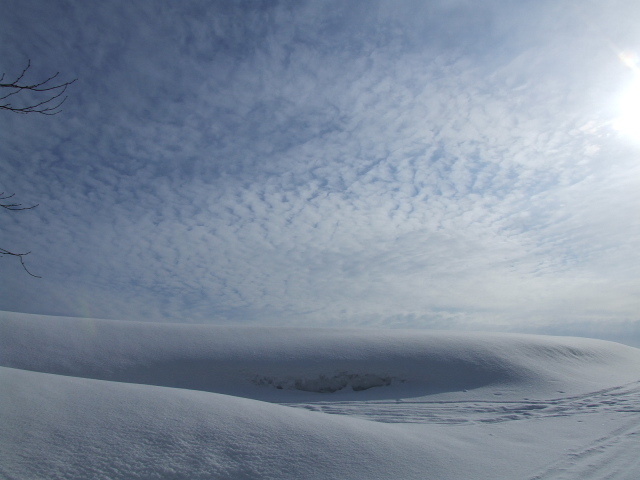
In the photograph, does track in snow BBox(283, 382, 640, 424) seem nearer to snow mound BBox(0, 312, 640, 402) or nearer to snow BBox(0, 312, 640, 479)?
snow BBox(0, 312, 640, 479)

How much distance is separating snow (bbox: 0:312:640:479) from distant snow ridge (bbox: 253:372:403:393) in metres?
0.03

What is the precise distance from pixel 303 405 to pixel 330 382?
246cm

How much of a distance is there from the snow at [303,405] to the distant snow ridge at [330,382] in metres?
0.03

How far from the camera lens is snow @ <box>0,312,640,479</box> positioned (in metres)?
4.43

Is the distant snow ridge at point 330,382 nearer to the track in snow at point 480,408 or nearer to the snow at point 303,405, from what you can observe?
the snow at point 303,405

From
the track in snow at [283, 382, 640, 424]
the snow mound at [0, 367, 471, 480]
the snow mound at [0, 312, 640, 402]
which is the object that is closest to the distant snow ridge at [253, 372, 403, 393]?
the snow mound at [0, 312, 640, 402]

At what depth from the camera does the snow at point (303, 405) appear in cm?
443

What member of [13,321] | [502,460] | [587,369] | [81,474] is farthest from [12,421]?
[587,369]

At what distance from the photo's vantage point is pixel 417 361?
12.9 metres

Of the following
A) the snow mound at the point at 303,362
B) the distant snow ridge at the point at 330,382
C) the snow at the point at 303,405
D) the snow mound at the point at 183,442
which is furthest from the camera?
the distant snow ridge at the point at 330,382

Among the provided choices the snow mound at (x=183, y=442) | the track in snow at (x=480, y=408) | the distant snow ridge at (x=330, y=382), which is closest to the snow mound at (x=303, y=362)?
the distant snow ridge at (x=330, y=382)

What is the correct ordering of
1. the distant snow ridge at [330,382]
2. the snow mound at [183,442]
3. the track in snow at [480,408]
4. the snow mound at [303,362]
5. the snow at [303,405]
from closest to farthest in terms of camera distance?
the snow mound at [183,442] < the snow at [303,405] < the track in snow at [480,408] < the snow mound at [303,362] < the distant snow ridge at [330,382]

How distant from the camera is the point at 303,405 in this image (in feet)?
31.7

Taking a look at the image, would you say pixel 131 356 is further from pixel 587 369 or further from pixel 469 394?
pixel 587 369
